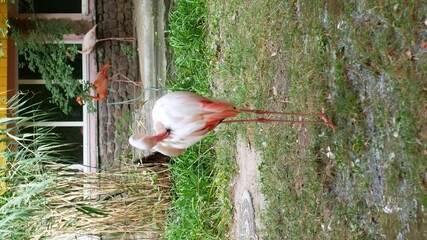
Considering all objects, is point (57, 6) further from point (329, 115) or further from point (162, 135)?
point (329, 115)

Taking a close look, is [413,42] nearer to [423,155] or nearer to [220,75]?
[423,155]

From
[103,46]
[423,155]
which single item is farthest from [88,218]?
[423,155]

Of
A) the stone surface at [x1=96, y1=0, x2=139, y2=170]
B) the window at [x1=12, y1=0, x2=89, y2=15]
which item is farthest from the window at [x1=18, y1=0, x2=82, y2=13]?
the stone surface at [x1=96, y1=0, x2=139, y2=170]

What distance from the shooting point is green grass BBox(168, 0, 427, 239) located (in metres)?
2.05

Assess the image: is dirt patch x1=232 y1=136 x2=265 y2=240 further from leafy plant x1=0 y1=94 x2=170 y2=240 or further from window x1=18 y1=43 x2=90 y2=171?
window x1=18 y1=43 x2=90 y2=171

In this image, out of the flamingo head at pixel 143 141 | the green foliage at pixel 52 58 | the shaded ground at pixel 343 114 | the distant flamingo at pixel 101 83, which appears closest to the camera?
the shaded ground at pixel 343 114

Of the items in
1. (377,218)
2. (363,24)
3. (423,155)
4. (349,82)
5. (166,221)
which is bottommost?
(166,221)

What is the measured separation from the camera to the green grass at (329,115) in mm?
2053

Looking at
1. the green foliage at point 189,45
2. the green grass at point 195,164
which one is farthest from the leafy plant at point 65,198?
the green foliage at point 189,45

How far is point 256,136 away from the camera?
379 cm

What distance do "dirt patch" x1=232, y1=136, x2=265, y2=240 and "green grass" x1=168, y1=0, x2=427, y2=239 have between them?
0.10 m

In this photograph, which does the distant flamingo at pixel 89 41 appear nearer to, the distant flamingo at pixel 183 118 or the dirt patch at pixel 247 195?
the dirt patch at pixel 247 195

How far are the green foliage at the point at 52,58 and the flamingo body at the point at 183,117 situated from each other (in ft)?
12.4

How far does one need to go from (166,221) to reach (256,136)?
1578 mm
